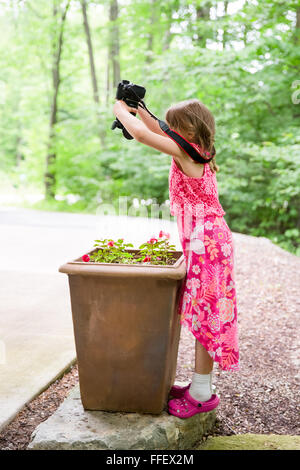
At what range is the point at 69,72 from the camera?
15.3 meters

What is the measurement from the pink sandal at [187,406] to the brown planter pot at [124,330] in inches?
2.4

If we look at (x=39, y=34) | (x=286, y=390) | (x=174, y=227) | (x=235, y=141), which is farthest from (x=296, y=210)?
(x=39, y=34)

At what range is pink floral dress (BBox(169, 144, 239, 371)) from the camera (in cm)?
201

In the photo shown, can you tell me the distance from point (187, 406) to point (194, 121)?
1270mm

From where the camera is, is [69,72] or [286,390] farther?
[69,72]

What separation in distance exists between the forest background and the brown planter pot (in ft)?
13.0

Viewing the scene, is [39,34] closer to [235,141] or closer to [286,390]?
[235,141]

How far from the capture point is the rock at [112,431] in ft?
5.97

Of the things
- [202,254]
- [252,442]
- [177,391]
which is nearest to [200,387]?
[177,391]

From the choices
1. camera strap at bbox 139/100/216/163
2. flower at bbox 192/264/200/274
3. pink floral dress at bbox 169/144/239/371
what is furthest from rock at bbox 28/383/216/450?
camera strap at bbox 139/100/216/163

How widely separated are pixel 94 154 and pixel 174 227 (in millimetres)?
5673

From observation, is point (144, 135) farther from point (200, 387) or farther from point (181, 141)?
point (200, 387)

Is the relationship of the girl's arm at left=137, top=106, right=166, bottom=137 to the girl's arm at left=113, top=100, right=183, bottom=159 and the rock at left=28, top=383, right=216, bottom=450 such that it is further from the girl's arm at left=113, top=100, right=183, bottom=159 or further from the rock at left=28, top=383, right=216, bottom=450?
the rock at left=28, top=383, right=216, bottom=450

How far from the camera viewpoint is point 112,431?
189cm
